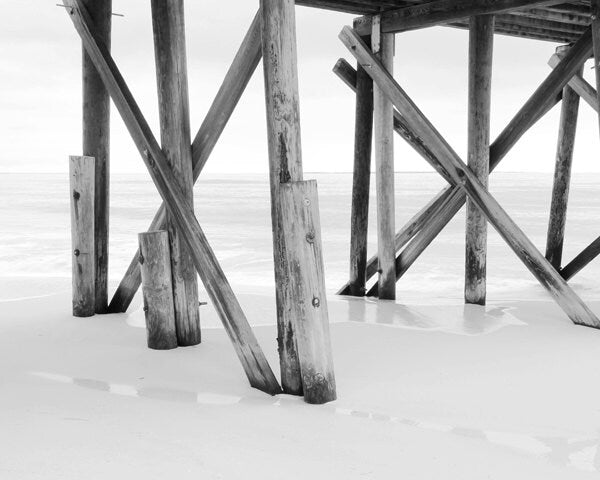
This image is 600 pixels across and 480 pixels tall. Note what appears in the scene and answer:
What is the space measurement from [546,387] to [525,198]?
2934 cm

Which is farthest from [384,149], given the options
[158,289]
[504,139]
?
[158,289]

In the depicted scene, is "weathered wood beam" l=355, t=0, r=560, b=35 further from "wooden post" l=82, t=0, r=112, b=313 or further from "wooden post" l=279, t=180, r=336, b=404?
"wooden post" l=279, t=180, r=336, b=404

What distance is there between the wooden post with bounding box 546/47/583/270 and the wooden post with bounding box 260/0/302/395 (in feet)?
14.2

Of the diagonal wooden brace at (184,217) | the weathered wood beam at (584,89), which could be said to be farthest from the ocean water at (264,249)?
the diagonal wooden brace at (184,217)

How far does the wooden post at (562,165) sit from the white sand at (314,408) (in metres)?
2.52

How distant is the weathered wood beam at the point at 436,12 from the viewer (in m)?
4.75

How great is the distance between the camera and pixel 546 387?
3387 mm

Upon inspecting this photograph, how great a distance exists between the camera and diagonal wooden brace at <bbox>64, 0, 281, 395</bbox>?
3.27 meters

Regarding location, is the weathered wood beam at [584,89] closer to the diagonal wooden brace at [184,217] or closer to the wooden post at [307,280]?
the diagonal wooden brace at [184,217]

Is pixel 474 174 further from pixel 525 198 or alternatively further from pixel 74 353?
pixel 525 198

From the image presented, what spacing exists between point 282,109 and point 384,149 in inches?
102

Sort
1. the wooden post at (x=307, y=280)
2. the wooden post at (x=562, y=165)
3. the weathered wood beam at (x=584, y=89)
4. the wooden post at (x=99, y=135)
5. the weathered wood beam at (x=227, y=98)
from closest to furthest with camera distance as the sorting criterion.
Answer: the wooden post at (x=307, y=280) → the weathered wood beam at (x=227, y=98) → the wooden post at (x=99, y=135) → the weathered wood beam at (x=584, y=89) → the wooden post at (x=562, y=165)

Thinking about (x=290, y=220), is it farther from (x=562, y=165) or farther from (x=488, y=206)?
(x=562, y=165)

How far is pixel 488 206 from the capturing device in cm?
480
